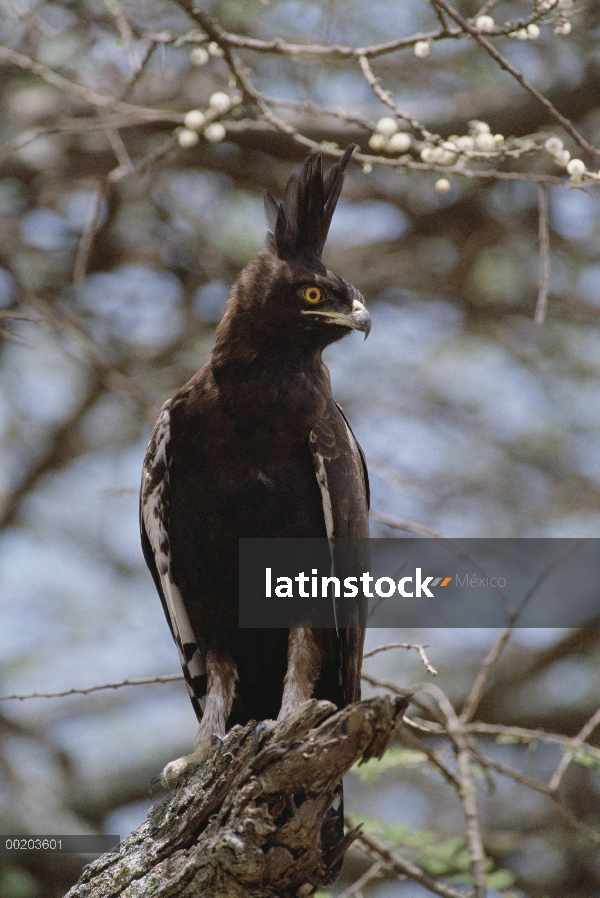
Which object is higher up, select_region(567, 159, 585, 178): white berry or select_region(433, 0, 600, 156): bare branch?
select_region(433, 0, 600, 156): bare branch

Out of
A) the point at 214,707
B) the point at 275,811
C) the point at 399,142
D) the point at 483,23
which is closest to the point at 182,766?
the point at 214,707

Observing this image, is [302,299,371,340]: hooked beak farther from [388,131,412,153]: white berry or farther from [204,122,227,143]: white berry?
[204,122,227,143]: white berry

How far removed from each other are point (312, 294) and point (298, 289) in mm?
78

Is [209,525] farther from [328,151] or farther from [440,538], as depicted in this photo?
[328,151]

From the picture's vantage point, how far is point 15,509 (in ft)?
31.3

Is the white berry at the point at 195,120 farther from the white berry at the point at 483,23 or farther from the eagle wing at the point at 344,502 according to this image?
the eagle wing at the point at 344,502

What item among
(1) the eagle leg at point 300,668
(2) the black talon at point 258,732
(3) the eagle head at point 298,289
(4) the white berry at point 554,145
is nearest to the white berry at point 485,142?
(4) the white berry at point 554,145

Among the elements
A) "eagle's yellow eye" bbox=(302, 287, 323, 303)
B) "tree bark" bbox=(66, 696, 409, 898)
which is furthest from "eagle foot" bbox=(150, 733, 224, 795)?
"eagle's yellow eye" bbox=(302, 287, 323, 303)

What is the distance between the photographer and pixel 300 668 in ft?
14.7

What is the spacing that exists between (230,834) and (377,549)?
3.04 meters

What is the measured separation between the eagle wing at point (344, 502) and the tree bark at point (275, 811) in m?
1.32

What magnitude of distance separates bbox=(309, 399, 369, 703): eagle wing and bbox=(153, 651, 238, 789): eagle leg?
23.9 inches

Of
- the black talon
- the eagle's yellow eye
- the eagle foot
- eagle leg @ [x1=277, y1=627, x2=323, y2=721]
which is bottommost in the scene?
the eagle foot

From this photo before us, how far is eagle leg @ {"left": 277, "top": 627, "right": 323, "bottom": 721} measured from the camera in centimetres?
444
